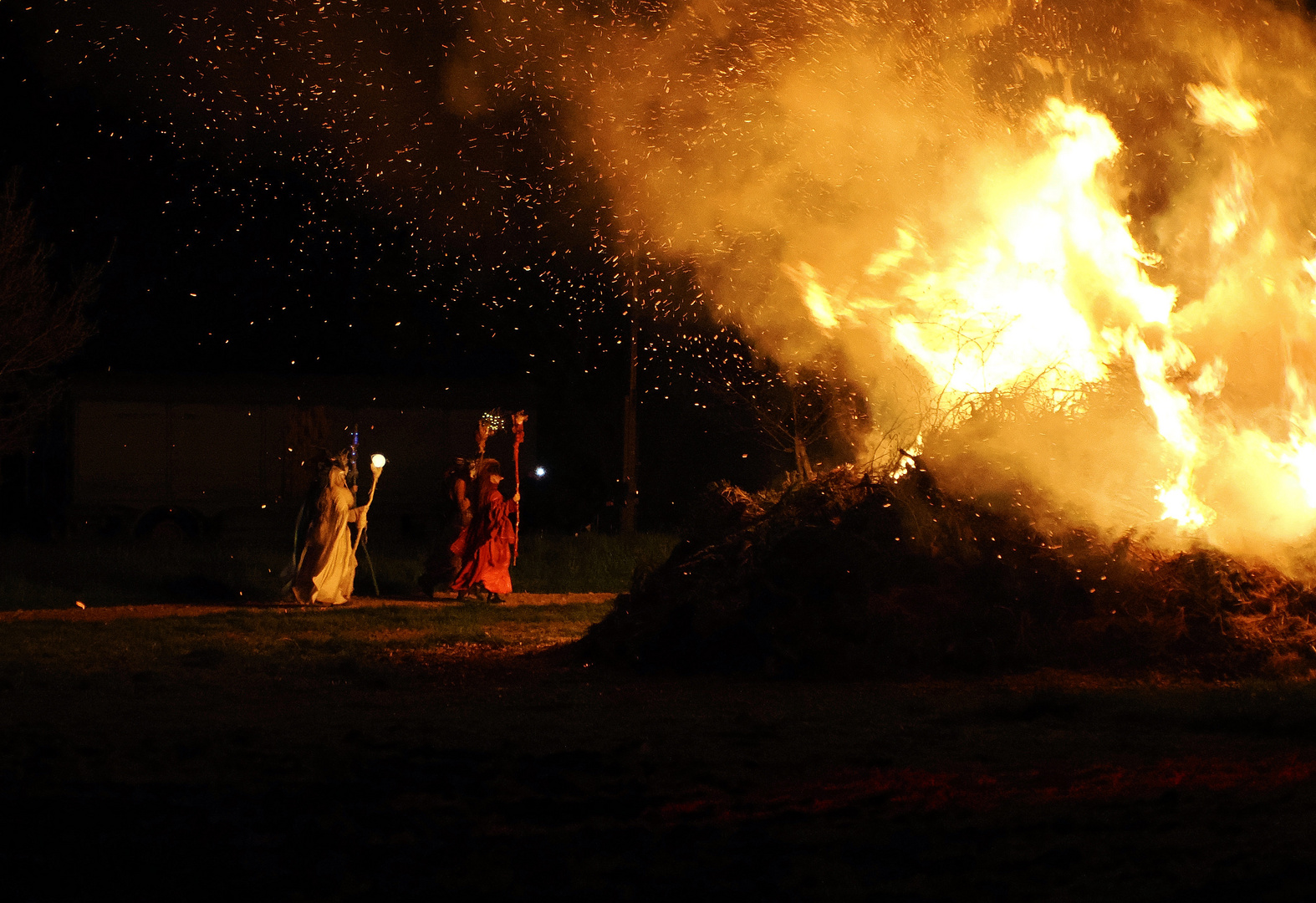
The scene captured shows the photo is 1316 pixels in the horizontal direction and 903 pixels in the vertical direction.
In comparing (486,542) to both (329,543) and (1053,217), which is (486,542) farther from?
(1053,217)

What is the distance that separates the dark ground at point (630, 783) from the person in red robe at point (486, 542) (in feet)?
17.2

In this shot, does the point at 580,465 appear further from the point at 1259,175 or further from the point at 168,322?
the point at 1259,175

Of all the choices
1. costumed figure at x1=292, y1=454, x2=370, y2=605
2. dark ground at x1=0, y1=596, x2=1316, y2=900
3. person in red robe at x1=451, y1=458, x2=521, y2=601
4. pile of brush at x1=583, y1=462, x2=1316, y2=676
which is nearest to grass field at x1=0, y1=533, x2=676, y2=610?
Result: costumed figure at x1=292, y1=454, x2=370, y2=605

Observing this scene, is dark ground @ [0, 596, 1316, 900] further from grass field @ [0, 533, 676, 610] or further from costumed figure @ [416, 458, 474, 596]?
costumed figure @ [416, 458, 474, 596]

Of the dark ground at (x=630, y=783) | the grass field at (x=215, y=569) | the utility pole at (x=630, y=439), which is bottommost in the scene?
the dark ground at (x=630, y=783)

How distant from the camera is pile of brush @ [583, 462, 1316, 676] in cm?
971

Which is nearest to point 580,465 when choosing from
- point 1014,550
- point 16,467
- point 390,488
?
point 390,488

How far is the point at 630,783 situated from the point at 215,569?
512 inches

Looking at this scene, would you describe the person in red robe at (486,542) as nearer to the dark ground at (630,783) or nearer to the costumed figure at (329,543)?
the costumed figure at (329,543)

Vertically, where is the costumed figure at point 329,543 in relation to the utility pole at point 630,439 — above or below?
below

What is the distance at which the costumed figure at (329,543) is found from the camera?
14.7 meters

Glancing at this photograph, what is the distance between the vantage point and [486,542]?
51.1 ft

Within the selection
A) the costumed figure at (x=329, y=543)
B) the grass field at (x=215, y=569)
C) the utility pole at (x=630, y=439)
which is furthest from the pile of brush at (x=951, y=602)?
the utility pole at (x=630, y=439)

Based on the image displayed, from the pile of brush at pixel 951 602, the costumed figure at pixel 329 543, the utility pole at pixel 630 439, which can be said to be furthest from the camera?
the utility pole at pixel 630 439
